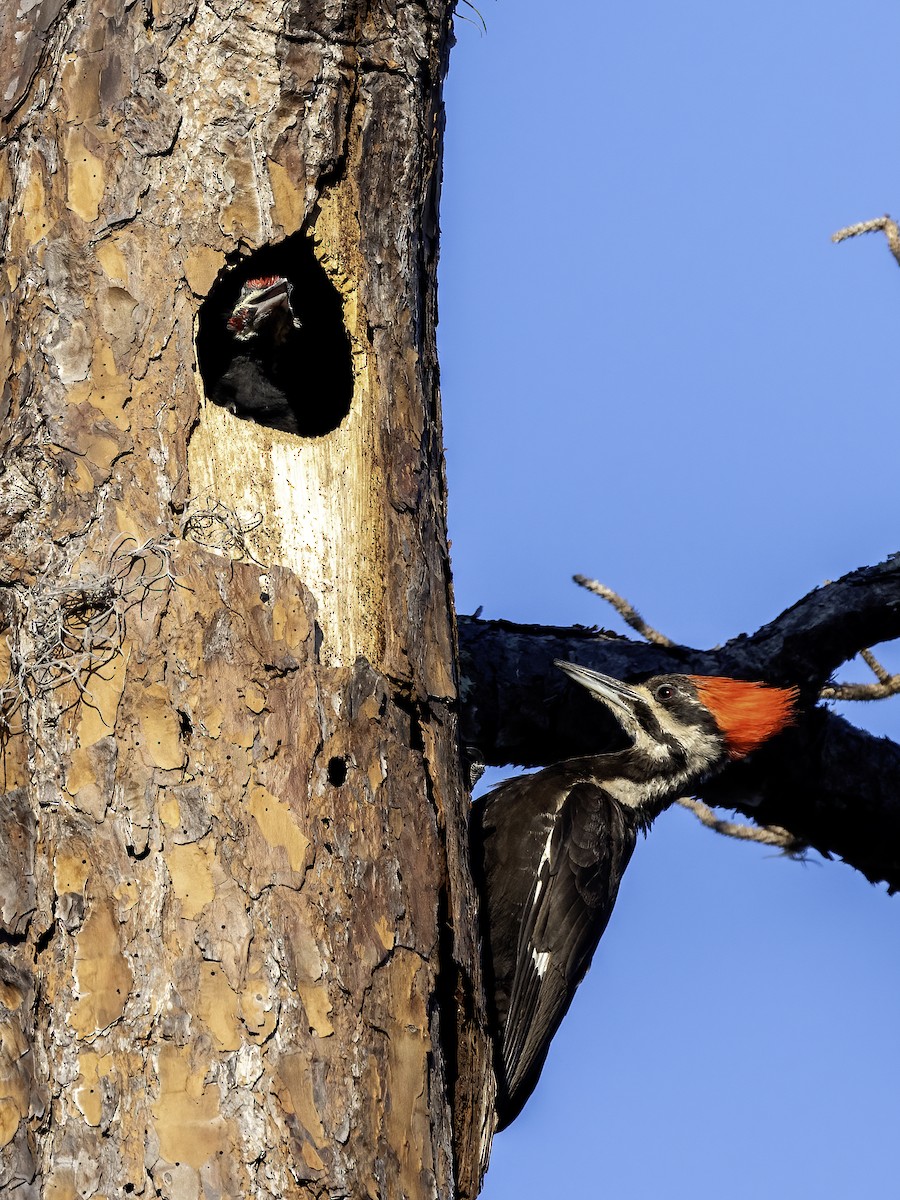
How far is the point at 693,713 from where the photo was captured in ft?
13.9

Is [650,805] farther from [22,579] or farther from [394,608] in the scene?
[22,579]

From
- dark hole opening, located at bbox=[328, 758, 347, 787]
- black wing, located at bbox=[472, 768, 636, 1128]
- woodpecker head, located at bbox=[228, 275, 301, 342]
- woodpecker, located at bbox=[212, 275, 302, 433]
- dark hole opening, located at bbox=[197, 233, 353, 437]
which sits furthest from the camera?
black wing, located at bbox=[472, 768, 636, 1128]

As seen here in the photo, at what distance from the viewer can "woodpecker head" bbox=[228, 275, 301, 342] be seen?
10.3 feet

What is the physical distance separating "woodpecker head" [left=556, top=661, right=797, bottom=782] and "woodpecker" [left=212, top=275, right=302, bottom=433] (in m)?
1.11

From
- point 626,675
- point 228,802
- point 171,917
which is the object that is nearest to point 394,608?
point 228,802

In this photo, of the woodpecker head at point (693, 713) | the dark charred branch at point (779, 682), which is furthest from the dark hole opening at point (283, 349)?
the woodpecker head at point (693, 713)

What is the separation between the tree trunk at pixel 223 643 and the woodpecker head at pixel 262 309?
0.52ft

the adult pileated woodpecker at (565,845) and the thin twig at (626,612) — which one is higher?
the thin twig at (626,612)

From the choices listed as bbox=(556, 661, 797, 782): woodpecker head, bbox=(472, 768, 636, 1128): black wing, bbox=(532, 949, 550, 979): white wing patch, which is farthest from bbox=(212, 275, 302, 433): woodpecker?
bbox=(532, 949, 550, 979): white wing patch

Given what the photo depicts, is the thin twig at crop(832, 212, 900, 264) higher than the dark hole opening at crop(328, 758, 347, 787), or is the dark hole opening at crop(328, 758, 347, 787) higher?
the thin twig at crop(832, 212, 900, 264)

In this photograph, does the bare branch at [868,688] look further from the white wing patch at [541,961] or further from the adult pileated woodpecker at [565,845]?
the white wing patch at [541,961]

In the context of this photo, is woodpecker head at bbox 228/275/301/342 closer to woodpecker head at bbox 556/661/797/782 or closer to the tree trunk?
the tree trunk

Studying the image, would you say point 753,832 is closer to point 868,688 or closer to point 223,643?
point 868,688

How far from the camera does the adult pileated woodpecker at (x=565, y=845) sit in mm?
3891
